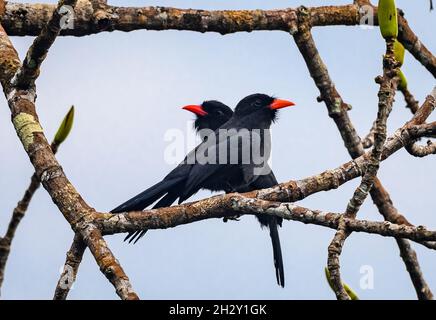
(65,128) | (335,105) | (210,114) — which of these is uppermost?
(210,114)

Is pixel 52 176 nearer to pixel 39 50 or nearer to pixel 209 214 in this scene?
pixel 39 50

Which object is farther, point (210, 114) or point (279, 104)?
point (210, 114)

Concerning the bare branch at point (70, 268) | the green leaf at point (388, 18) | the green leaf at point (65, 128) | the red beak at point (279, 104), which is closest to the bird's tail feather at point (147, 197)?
the green leaf at point (65, 128)

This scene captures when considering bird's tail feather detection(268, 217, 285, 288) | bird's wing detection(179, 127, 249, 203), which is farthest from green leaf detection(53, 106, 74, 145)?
bird's tail feather detection(268, 217, 285, 288)

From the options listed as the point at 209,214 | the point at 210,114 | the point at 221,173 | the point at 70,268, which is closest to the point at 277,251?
the point at 221,173

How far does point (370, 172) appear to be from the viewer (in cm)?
456

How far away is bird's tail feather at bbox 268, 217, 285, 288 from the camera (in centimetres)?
852

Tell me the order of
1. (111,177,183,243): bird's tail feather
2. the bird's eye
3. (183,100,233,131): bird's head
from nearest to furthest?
(111,177,183,243): bird's tail feather
the bird's eye
(183,100,233,131): bird's head

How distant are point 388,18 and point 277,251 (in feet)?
15.1

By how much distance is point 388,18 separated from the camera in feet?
14.3

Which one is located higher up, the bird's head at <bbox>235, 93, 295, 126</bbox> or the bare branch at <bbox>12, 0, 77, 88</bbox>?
the bird's head at <bbox>235, 93, 295, 126</bbox>

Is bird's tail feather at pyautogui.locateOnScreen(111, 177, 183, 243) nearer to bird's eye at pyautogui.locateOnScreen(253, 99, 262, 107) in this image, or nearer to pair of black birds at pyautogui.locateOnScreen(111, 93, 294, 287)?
pair of black birds at pyautogui.locateOnScreen(111, 93, 294, 287)

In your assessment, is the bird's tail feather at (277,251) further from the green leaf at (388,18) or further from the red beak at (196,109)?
the green leaf at (388,18)

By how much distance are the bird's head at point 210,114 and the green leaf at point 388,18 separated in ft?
17.1
